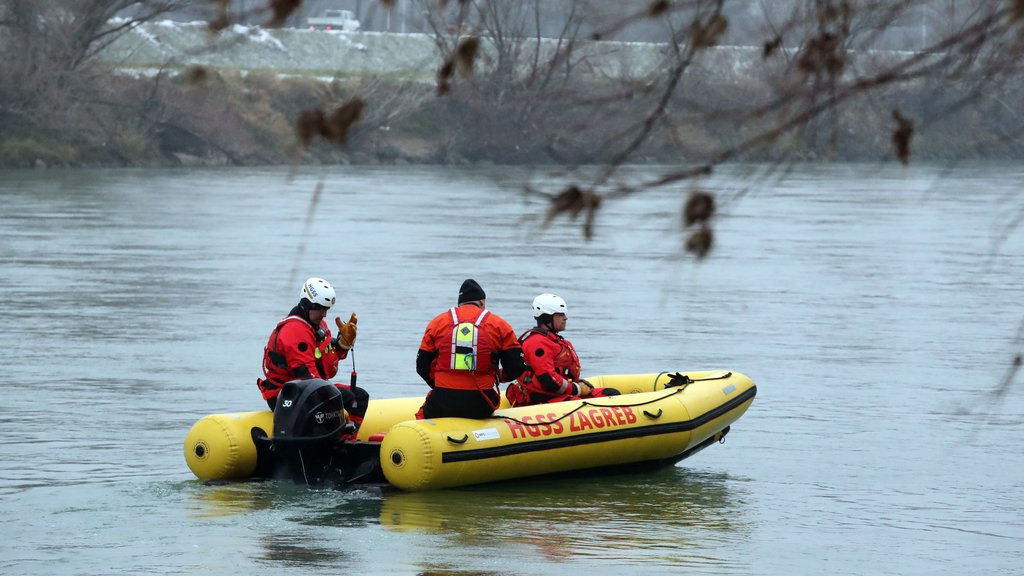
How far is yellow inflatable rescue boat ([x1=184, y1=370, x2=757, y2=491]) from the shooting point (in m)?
8.51

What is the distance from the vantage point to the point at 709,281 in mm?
21125

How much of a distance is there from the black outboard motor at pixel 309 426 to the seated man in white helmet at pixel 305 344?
213 millimetres

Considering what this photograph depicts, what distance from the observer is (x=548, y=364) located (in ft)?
30.3

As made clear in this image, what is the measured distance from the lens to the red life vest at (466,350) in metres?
8.58

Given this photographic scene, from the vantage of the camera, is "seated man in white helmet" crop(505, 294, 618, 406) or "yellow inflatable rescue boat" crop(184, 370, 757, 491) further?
"seated man in white helmet" crop(505, 294, 618, 406)

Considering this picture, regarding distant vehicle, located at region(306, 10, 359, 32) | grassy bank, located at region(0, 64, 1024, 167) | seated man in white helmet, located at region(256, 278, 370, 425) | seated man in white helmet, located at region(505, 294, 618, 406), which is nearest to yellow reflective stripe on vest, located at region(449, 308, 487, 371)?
seated man in white helmet, located at region(505, 294, 618, 406)

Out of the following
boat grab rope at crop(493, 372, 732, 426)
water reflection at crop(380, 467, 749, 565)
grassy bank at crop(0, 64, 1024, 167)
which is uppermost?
grassy bank at crop(0, 64, 1024, 167)

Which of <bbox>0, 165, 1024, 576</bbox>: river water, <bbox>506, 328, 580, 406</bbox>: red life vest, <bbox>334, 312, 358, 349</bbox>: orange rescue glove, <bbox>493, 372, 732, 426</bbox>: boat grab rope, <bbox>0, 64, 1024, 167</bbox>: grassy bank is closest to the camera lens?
<bbox>0, 165, 1024, 576</bbox>: river water

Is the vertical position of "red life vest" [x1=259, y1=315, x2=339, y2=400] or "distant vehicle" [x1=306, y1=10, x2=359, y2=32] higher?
"distant vehicle" [x1=306, y1=10, x2=359, y2=32]

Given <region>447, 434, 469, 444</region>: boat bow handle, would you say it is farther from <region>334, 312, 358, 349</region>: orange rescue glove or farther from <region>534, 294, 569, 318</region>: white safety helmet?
<region>534, 294, 569, 318</region>: white safety helmet

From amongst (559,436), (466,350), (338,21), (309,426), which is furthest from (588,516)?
(338,21)

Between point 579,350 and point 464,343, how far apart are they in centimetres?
648

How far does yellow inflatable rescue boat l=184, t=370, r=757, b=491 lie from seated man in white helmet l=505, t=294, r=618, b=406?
21 centimetres

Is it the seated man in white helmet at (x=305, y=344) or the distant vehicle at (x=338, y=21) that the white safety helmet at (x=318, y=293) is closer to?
the seated man in white helmet at (x=305, y=344)
